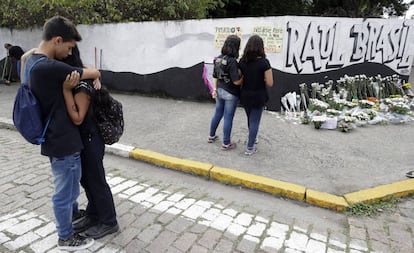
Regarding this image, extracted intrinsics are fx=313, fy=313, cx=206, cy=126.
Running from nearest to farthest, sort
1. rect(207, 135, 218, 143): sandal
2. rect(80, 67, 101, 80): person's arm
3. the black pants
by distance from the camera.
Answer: rect(80, 67, 101, 80): person's arm < the black pants < rect(207, 135, 218, 143): sandal

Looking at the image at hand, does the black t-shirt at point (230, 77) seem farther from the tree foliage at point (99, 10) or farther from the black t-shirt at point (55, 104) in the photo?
the tree foliage at point (99, 10)

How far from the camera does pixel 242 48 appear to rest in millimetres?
6773

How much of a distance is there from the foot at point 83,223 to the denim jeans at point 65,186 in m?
0.20

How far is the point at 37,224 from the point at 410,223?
358 centimetres

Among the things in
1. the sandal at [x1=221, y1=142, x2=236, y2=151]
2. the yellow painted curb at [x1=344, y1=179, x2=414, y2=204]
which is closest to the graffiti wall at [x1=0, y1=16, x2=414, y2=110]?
the sandal at [x1=221, y1=142, x2=236, y2=151]

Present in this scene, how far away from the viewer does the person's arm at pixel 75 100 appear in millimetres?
2150

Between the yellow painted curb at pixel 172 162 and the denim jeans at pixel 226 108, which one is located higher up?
the denim jeans at pixel 226 108

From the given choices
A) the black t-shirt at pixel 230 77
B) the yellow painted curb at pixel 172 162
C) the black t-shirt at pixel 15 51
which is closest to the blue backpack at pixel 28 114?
the yellow painted curb at pixel 172 162

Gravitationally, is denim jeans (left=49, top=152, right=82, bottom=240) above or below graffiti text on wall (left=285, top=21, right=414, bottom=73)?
below

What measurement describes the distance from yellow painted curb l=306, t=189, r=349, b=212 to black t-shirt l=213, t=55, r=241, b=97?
1721 millimetres

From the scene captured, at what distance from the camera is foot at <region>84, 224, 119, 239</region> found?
8.86 ft

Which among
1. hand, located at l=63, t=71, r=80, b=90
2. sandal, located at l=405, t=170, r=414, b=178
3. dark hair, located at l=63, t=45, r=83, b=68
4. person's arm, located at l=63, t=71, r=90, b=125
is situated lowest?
sandal, located at l=405, t=170, r=414, b=178

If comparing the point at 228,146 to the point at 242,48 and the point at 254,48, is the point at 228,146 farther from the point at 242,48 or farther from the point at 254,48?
the point at 242,48

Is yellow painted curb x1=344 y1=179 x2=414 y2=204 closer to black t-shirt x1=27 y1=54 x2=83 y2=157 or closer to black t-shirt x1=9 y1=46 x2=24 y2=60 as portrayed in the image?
black t-shirt x1=27 y1=54 x2=83 y2=157
